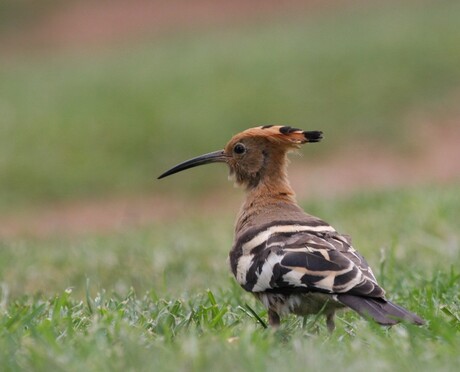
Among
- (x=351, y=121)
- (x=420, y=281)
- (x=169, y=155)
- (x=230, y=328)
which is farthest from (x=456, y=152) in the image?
(x=230, y=328)

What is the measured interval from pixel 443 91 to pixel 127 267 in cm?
1151

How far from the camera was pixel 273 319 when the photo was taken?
430cm

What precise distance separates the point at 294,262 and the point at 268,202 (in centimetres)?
98

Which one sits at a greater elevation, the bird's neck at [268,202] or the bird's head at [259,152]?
the bird's head at [259,152]

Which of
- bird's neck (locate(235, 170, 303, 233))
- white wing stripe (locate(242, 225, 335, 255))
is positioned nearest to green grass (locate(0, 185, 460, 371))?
white wing stripe (locate(242, 225, 335, 255))

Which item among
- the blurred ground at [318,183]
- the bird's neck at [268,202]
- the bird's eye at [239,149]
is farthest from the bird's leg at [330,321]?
the blurred ground at [318,183]

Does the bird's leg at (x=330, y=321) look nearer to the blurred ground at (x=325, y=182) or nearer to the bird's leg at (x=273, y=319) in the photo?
the bird's leg at (x=273, y=319)

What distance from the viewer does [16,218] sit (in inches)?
541

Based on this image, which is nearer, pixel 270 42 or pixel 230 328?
pixel 230 328

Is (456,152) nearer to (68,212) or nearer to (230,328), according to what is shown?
(68,212)

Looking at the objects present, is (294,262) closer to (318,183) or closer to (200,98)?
(318,183)

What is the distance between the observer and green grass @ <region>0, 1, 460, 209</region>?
596 inches

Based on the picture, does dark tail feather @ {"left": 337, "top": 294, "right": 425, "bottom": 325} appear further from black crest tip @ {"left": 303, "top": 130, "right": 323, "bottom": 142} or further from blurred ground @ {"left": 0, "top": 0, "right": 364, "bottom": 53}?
blurred ground @ {"left": 0, "top": 0, "right": 364, "bottom": 53}

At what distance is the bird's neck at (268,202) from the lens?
475cm
